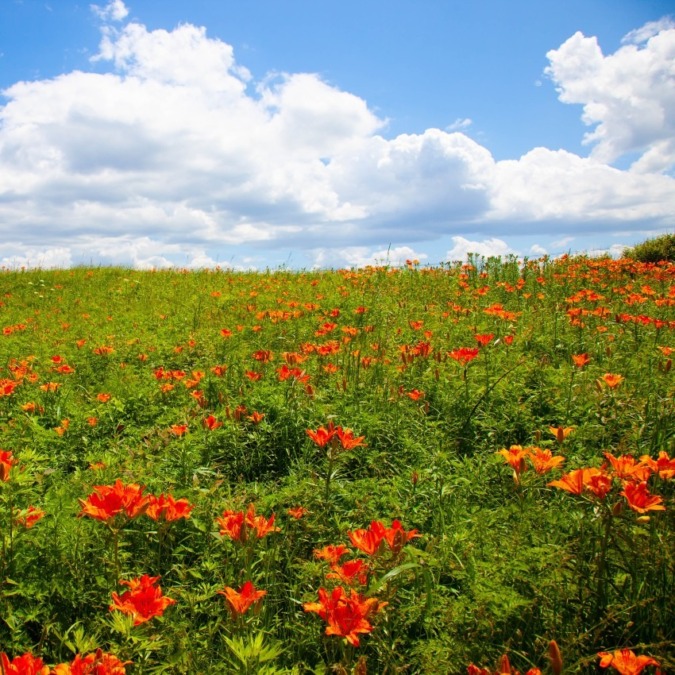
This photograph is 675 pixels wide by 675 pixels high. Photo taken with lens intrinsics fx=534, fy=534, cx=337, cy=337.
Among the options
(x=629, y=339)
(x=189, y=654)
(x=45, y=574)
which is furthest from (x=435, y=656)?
(x=629, y=339)

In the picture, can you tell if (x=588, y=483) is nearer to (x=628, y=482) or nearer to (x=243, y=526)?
(x=628, y=482)

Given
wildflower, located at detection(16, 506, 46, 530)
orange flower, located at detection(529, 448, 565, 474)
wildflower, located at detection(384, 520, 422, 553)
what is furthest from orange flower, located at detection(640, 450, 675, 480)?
wildflower, located at detection(16, 506, 46, 530)

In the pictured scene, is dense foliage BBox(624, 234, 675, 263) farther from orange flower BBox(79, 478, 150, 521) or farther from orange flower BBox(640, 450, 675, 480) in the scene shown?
orange flower BBox(79, 478, 150, 521)

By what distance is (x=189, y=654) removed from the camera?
5.70 feet

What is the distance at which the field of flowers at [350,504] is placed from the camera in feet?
5.49

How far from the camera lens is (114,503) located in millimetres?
1770

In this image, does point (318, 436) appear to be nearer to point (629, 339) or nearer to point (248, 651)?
point (248, 651)

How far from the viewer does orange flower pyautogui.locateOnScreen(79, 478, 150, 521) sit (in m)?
1.76

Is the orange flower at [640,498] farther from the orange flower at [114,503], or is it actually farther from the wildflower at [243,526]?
the orange flower at [114,503]

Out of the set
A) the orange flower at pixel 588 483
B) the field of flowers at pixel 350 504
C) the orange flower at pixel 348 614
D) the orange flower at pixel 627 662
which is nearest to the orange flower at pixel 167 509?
the field of flowers at pixel 350 504

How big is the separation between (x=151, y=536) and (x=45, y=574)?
421 millimetres

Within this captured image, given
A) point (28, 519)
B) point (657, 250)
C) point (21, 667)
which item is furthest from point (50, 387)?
point (657, 250)

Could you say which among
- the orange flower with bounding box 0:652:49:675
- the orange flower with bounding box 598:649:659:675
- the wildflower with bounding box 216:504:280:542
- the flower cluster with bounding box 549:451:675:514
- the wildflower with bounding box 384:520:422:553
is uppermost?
the flower cluster with bounding box 549:451:675:514

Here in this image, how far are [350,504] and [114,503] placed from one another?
1181 millimetres
